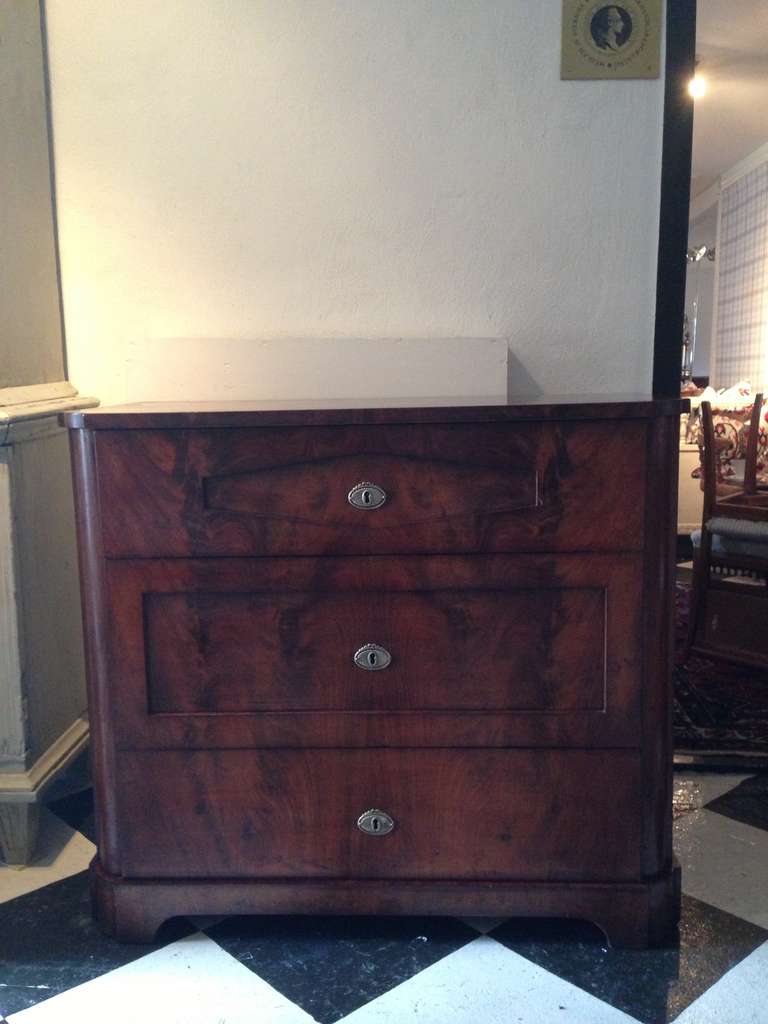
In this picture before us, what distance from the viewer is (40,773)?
1483mm

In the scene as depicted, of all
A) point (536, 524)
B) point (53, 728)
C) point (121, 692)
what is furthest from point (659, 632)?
point (53, 728)

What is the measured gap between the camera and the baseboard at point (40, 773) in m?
1.45

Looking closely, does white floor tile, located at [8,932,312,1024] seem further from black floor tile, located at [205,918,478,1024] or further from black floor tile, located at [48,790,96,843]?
black floor tile, located at [48,790,96,843]

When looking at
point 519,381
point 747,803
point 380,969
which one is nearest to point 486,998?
point 380,969

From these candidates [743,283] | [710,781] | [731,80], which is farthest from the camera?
[743,283]

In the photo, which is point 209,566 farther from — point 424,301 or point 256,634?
point 424,301

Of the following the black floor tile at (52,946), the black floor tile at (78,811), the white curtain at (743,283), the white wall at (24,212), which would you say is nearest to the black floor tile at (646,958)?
the black floor tile at (52,946)

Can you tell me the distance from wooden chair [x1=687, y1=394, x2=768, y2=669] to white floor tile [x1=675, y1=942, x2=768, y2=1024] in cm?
142

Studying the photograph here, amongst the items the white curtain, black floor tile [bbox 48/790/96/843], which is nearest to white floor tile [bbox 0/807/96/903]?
black floor tile [bbox 48/790/96/843]

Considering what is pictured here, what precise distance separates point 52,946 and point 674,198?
159 cm

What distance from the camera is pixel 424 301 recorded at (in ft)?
5.34

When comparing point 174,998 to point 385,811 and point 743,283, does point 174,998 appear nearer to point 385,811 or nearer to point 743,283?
point 385,811

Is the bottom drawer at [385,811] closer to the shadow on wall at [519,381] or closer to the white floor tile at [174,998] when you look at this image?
the white floor tile at [174,998]

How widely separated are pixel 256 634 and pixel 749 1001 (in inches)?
31.9
